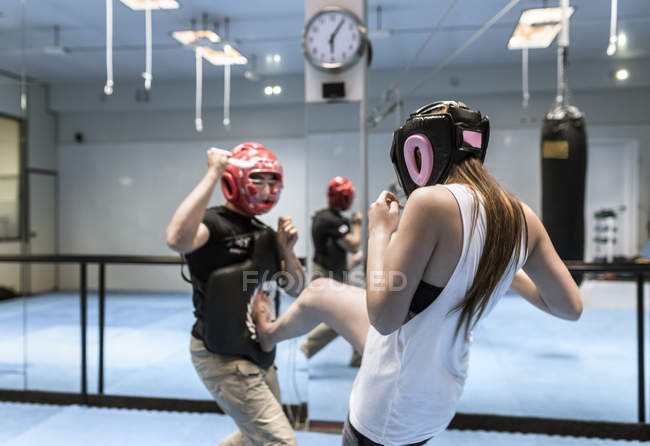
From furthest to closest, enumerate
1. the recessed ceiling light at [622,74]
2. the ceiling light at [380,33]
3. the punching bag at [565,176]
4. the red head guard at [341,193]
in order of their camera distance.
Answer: the recessed ceiling light at [622,74], the ceiling light at [380,33], the red head guard at [341,193], the punching bag at [565,176]

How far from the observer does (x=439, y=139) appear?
105 cm

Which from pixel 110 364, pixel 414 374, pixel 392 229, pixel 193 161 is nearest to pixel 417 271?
pixel 392 229

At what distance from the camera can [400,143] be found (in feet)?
3.72

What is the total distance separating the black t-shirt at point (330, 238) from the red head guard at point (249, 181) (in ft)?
3.03

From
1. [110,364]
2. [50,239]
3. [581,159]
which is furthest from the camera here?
[50,239]

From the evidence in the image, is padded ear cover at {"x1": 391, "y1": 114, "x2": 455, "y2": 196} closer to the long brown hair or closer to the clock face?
the long brown hair

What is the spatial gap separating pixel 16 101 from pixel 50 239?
1168 millimetres

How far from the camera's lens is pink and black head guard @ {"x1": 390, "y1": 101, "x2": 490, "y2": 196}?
1048 mm

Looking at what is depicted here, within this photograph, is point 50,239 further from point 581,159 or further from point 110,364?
point 581,159

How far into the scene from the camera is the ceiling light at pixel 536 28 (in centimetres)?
270

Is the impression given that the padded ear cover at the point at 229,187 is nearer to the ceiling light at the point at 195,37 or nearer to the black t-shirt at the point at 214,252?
the black t-shirt at the point at 214,252

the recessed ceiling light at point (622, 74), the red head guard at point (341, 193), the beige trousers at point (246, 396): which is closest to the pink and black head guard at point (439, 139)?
the beige trousers at point (246, 396)

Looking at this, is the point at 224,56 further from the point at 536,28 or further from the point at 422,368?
the point at 422,368

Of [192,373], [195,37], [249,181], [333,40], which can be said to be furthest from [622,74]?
[192,373]
